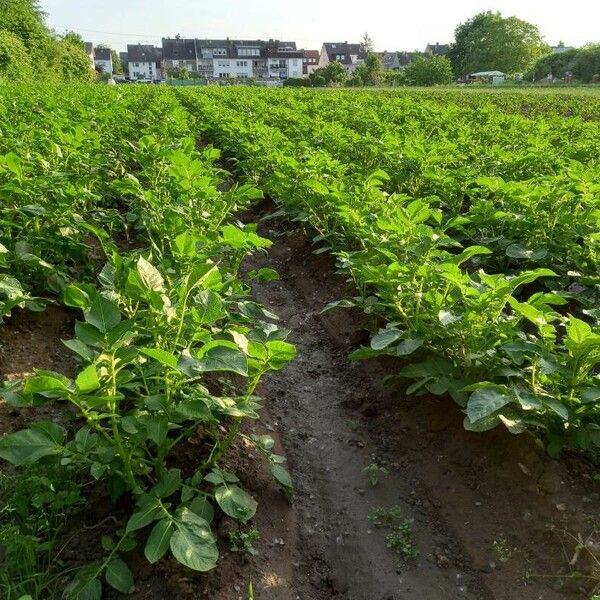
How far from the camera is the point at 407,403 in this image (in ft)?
10.9

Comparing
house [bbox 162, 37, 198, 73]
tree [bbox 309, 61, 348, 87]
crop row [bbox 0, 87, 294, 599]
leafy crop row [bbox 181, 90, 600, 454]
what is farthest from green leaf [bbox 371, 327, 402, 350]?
house [bbox 162, 37, 198, 73]

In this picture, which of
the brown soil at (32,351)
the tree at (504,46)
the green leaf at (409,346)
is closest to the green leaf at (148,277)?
the brown soil at (32,351)

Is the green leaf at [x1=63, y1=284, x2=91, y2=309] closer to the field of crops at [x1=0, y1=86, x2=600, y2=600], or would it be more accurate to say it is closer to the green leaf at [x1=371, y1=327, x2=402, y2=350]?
the field of crops at [x1=0, y1=86, x2=600, y2=600]

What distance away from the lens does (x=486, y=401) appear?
2248mm

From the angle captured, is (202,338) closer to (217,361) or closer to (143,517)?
(217,361)

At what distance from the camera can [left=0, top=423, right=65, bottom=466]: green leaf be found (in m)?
1.84

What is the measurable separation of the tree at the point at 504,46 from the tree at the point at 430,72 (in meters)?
22.5

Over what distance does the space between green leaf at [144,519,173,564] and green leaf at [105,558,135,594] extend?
11 cm

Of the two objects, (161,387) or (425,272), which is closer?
(161,387)

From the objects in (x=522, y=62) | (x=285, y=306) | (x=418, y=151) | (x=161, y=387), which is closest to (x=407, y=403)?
(x=161, y=387)

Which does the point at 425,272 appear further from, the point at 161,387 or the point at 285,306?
the point at 285,306

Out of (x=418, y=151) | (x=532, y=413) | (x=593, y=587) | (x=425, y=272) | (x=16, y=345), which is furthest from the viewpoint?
(x=418, y=151)

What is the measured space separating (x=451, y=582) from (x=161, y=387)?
1395 mm

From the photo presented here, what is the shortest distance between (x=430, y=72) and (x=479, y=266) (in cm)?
5844
